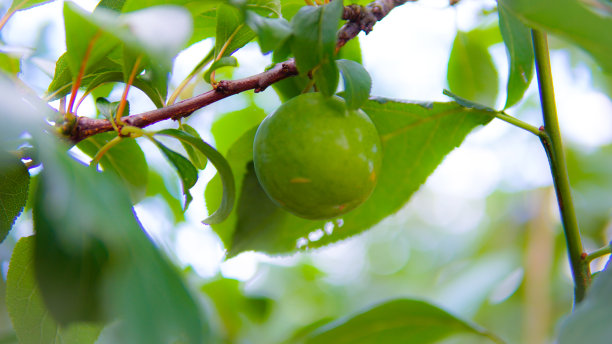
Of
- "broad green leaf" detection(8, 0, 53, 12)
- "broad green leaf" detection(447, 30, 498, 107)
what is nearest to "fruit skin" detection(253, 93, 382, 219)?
"broad green leaf" detection(8, 0, 53, 12)

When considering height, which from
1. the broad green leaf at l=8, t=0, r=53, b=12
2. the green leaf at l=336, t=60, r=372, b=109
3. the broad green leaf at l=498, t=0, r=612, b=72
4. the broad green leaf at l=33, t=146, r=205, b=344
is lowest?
the broad green leaf at l=33, t=146, r=205, b=344

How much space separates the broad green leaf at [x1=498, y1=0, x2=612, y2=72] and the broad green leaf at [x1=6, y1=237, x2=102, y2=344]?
2.59 feet

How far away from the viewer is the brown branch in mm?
818

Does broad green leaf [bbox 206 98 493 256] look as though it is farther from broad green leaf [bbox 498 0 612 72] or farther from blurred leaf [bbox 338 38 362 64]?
broad green leaf [bbox 498 0 612 72]

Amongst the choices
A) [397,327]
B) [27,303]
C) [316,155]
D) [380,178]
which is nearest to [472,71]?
[380,178]

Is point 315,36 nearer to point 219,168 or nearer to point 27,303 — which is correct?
point 219,168

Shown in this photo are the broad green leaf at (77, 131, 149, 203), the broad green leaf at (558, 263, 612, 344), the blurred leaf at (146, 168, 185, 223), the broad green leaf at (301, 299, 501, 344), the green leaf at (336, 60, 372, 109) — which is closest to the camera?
the broad green leaf at (558, 263, 612, 344)

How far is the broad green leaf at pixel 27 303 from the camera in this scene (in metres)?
0.87

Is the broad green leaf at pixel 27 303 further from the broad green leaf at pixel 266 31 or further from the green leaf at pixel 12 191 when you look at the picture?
the broad green leaf at pixel 266 31

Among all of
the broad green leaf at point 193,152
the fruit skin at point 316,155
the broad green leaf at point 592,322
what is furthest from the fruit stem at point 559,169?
the broad green leaf at point 193,152

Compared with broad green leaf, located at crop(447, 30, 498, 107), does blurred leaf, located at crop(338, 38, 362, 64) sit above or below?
below

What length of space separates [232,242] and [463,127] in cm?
52

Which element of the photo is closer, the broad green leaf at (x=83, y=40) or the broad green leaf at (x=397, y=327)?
the broad green leaf at (x=83, y=40)

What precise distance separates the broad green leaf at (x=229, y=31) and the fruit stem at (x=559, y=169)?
1.68 ft
